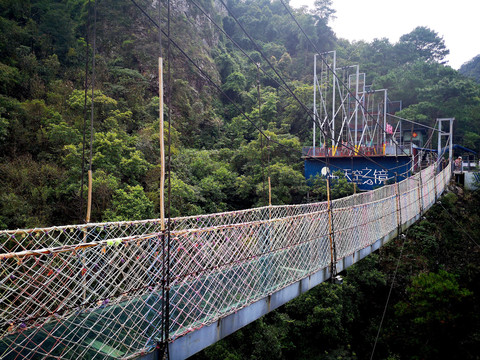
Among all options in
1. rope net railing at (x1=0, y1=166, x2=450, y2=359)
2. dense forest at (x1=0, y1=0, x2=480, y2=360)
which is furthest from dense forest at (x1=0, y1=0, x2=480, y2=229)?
rope net railing at (x1=0, y1=166, x2=450, y2=359)

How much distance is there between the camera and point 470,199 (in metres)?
9.12

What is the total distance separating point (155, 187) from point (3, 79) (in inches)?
178

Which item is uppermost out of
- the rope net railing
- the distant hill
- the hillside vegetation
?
the distant hill

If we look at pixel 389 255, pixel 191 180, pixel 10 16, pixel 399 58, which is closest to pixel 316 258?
pixel 191 180

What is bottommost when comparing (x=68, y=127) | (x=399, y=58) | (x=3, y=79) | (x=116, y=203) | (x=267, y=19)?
(x=116, y=203)

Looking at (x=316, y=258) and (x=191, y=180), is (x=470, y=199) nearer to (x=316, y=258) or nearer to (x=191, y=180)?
(x=191, y=180)

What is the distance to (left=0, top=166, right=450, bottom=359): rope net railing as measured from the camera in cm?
141

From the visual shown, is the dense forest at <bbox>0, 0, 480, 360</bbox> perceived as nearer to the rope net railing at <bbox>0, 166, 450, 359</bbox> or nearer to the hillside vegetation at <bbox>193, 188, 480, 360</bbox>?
the hillside vegetation at <bbox>193, 188, 480, 360</bbox>

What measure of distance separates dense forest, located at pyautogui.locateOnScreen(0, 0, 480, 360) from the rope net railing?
0.89m

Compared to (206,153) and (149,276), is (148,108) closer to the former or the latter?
(206,153)

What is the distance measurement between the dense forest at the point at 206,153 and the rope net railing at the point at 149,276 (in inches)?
34.9

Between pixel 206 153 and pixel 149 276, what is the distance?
7372mm

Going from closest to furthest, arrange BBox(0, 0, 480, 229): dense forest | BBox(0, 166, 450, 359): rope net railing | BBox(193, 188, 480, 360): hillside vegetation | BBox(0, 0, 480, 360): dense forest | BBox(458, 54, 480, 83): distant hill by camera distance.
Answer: BBox(0, 166, 450, 359): rope net railing, BBox(193, 188, 480, 360): hillside vegetation, BBox(0, 0, 480, 360): dense forest, BBox(0, 0, 480, 229): dense forest, BBox(458, 54, 480, 83): distant hill

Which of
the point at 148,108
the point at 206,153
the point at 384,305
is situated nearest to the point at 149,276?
the point at 384,305
